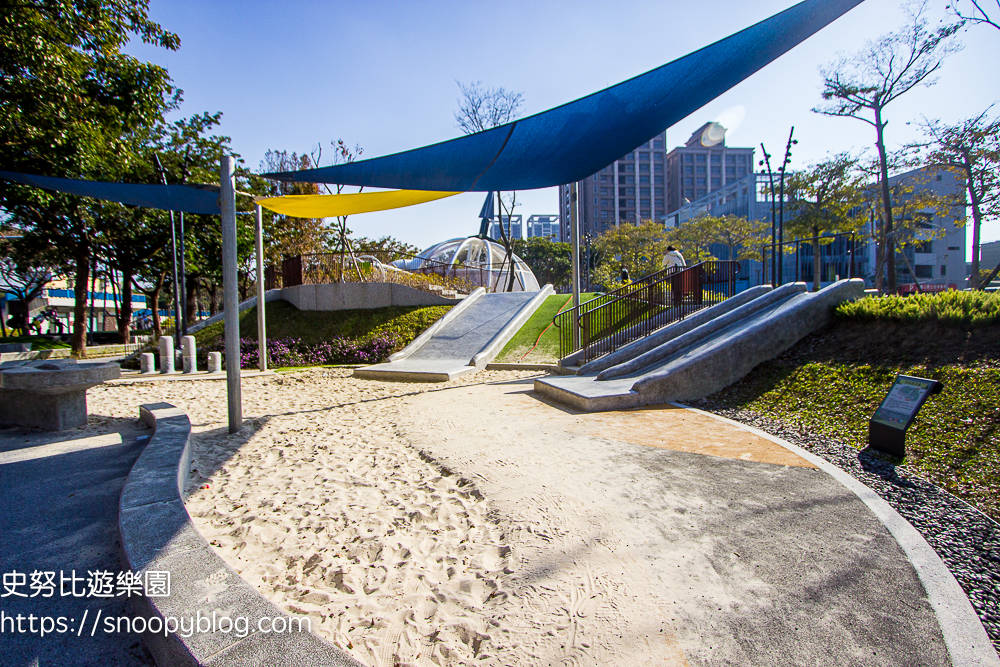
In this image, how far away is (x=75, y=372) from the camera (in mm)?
5230

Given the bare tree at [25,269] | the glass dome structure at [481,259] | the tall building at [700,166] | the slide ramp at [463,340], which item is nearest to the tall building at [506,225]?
the glass dome structure at [481,259]

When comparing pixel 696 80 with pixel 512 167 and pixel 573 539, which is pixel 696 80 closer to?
pixel 512 167

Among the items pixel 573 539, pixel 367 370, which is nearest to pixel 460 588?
A: pixel 573 539

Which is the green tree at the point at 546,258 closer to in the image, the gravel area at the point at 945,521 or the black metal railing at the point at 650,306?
the black metal railing at the point at 650,306

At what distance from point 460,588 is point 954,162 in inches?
990

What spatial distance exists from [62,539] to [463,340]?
11.6 metres

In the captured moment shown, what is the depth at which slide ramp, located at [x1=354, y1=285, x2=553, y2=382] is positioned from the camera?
10990mm

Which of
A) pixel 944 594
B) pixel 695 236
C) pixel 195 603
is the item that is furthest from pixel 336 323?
pixel 695 236

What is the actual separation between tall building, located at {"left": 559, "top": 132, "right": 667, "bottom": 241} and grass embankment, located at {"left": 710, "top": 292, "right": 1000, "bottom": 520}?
94.5 meters

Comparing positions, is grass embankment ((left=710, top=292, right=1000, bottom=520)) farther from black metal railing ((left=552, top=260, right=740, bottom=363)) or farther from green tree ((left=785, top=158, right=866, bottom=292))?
green tree ((left=785, top=158, right=866, bottom=292))

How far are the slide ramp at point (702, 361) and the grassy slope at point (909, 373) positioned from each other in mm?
227

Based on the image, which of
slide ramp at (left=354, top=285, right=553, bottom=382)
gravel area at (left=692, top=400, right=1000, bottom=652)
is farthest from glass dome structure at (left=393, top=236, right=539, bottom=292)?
gravel area at (left=692, top=400, right=1000, bottom=652)

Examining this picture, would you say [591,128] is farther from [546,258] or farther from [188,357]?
[546,258]

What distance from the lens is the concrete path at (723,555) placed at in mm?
2057
